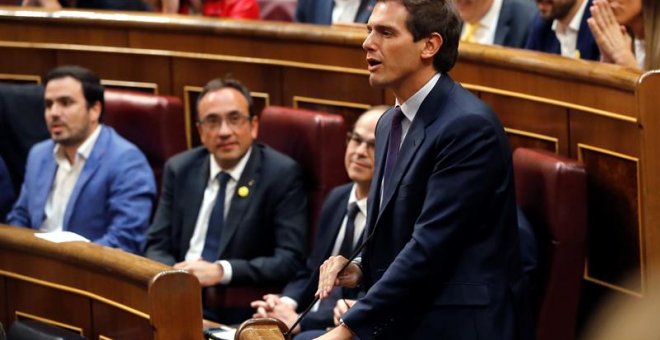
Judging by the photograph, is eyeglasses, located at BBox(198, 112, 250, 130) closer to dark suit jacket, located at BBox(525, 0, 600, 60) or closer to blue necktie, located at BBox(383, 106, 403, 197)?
dark suit jacket, located at BBox(525, 0, 600, 60)

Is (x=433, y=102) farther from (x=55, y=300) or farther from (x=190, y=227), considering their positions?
(x=190, y=227)

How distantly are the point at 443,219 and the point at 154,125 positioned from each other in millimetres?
1428

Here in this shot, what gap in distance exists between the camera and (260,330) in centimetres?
139

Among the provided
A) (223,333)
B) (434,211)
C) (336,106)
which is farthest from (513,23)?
(434,211)

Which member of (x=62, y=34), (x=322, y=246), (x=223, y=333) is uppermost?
(x=62, y=34)

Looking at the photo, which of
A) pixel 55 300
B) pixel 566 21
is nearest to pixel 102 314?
pixel 55 300

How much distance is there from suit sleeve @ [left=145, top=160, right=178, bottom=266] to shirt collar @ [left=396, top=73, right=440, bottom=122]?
103 centimetres

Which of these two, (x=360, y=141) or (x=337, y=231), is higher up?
(x=360, y=141)

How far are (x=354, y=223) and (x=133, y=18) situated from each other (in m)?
1.05

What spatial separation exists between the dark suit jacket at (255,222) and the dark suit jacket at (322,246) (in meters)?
0.07

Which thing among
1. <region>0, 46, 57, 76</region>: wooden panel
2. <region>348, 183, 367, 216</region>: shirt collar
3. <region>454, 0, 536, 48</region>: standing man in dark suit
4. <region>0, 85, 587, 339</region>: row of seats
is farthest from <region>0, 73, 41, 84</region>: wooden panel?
<region>348, 183, 367, 216</region>: shirt collar

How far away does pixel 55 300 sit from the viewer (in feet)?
6.13

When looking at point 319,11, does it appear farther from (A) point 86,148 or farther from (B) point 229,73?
(A) point 86,148

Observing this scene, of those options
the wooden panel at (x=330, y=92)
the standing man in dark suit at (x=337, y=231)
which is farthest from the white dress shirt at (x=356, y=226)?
the wooden panel at (x=330, y=92)
